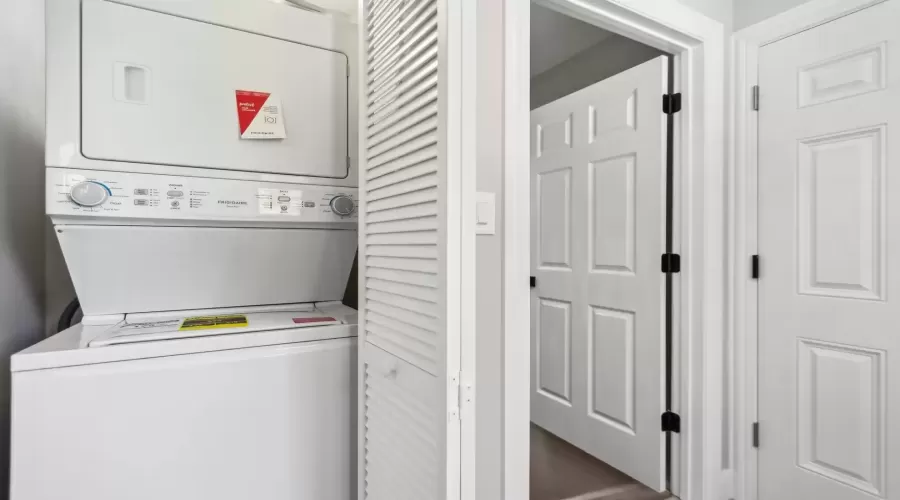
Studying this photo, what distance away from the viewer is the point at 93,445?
0.91 meters

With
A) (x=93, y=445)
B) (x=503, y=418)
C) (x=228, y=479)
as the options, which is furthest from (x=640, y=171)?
(x=93, y=445)

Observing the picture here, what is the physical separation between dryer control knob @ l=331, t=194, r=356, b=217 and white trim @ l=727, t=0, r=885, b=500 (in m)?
1.48

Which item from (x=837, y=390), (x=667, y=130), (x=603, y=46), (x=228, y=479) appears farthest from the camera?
(x=603, y=46)

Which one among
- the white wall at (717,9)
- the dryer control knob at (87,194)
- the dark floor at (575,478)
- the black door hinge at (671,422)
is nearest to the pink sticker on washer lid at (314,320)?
the dryer control knob at (87,194)

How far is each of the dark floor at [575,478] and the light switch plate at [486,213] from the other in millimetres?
1345

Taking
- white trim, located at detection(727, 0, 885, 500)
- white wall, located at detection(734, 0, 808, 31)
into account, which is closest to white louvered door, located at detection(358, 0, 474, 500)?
white trim, located at detection(727, 0, 885, 500)

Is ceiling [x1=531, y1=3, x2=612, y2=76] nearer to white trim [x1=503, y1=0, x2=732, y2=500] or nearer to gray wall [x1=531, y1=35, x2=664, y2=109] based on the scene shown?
gray wall [x1=531, y1=35, x2=664, y2=109]

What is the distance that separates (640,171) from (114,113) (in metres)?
1.90

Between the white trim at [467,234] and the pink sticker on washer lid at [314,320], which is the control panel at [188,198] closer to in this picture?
the pink sticker on washer lid at [314,320]

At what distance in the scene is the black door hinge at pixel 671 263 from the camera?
5.78 ft

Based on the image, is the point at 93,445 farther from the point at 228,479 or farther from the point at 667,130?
the point at 667,130

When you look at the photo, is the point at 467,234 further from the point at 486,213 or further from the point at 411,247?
the point at 486,213

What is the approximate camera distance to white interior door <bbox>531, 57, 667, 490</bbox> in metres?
1.83

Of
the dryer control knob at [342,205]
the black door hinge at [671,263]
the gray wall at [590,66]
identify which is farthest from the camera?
the gray wall at [590,66]
